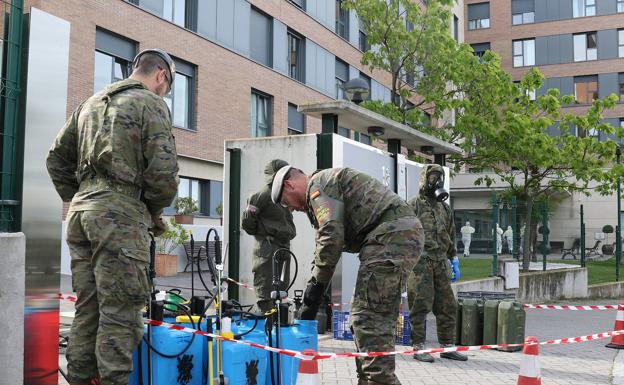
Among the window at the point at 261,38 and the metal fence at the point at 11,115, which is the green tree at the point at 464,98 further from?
the metal fence at the point at 11,115

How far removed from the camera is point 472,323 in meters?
8.44

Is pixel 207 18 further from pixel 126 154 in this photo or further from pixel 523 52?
pixel 523 52

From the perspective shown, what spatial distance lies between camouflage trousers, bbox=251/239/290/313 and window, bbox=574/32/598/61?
154 feet

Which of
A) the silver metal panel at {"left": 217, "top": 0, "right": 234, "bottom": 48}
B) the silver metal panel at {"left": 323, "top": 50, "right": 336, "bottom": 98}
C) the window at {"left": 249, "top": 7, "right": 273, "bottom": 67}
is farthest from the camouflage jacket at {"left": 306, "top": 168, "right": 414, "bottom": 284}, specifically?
the silver metal panel at {"left": 323, "top": 50, "right": 336, "bottom": 98}

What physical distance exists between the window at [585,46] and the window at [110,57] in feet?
126

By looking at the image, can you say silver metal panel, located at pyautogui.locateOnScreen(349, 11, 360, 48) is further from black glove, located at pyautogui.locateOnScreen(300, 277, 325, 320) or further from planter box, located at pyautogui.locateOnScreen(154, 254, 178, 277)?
black glove, located at pyautogui.locateOnScreen(300, 277, 325, 320)

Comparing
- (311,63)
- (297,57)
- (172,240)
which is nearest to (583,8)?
(311,63)

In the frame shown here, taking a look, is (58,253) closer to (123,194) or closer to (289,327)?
(123,194)

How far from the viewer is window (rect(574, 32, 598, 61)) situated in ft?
158

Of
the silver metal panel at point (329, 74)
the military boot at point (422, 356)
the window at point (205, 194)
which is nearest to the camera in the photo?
the military boot at point (422, 356)

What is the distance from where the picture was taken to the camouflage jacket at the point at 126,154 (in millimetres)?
3801

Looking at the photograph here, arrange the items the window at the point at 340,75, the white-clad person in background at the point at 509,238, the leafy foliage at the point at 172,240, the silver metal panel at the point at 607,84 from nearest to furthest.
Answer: the white-clad person in background at the point at 509,238, the leafy foliage at the point at 172,240, the window at the point at 340,75, the silver metal panel at the point at 607,84

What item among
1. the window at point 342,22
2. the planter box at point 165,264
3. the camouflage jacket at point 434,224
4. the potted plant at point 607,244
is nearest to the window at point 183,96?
the planter box at point 165,264

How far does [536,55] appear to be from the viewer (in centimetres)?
4975
